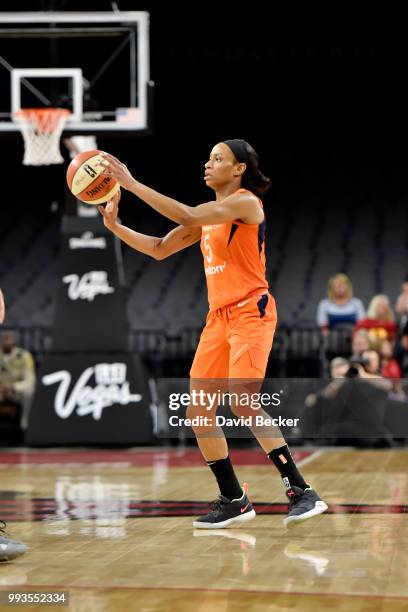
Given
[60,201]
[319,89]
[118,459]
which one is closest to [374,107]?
[319,89]

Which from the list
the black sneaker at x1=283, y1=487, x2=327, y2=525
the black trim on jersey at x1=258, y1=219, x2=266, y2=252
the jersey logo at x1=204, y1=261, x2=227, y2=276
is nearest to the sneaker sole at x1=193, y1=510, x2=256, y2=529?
the black sneaker at x1=283, y1=487, x2=327, y2=525

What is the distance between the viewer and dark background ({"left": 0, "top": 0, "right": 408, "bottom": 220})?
18.8 metres

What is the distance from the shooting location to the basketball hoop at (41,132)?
10.9m

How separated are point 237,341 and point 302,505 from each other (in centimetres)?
92

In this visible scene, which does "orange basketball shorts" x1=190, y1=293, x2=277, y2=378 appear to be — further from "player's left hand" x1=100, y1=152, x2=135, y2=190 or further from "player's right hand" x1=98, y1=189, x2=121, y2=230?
"player's left hand" x1=100, y1=152, x2=135, y2=190

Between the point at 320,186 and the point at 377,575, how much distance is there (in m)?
15.7

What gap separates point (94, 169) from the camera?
209 inches

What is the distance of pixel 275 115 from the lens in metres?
19.6

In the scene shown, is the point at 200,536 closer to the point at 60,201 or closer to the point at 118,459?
the point at 118,459

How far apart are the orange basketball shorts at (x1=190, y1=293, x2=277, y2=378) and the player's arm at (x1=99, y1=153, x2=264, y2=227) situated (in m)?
0.47

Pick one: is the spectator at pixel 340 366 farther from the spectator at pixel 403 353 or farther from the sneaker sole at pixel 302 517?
the sneaker sole at pixel 302 517

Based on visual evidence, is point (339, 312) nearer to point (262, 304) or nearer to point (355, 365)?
point (355, 365)

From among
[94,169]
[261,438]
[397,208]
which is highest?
[397,208]

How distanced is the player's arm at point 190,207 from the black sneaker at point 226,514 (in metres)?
1.49
